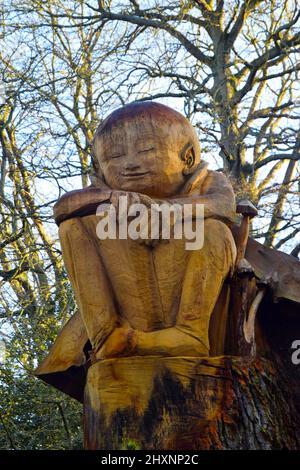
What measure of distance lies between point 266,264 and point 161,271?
92 centimetres

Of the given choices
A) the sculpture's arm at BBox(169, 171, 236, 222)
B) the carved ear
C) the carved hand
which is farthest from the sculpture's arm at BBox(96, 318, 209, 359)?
the carved ear

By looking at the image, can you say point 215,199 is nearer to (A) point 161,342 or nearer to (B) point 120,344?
(A) point 161,342

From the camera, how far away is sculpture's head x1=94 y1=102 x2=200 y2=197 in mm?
5973

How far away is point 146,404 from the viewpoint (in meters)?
5.39

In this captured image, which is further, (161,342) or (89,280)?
(89,280)

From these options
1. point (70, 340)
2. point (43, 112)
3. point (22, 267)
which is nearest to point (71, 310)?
point (22, 267)

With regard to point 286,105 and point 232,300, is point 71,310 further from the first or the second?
point 232,300

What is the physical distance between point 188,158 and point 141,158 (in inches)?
13.9

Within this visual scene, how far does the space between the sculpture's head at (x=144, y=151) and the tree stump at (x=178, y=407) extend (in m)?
1.18

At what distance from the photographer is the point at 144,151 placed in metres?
5.97

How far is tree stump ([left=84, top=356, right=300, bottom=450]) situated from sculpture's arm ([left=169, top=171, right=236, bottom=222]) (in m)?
0.89

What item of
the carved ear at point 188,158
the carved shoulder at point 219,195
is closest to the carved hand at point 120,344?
the carved shoulder at point 219,195

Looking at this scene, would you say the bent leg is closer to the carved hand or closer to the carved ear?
the carved hand

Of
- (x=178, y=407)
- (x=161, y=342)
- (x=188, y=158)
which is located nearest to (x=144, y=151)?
(x=188, y=158)
